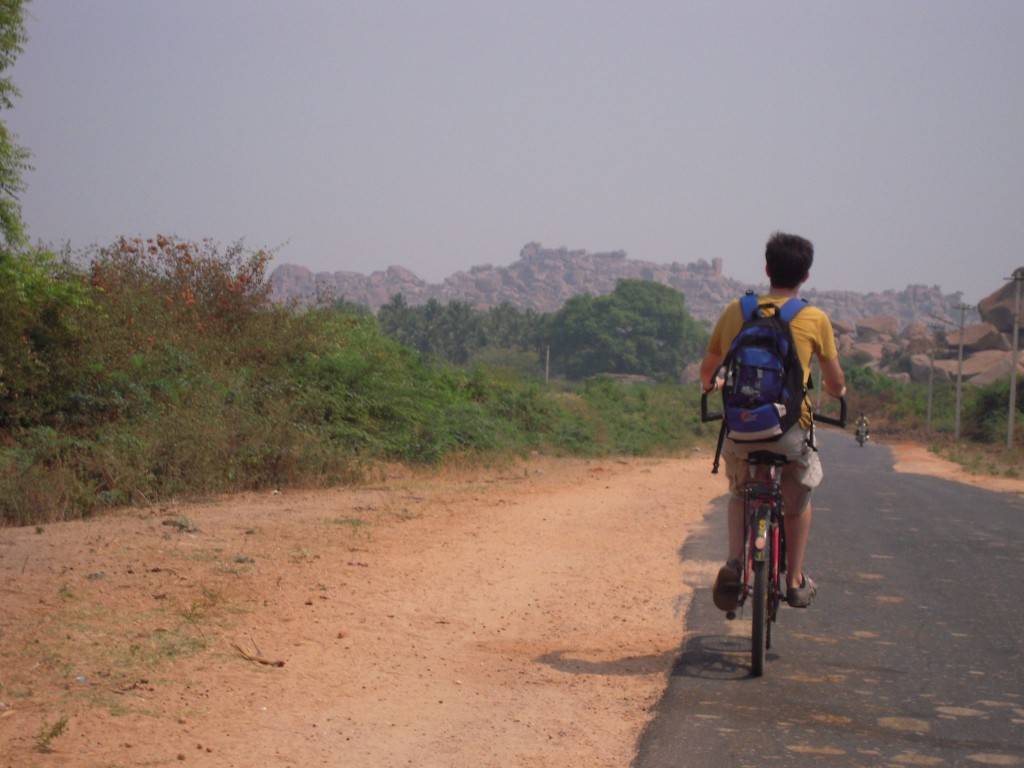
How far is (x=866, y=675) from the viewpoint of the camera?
5344 millimetres

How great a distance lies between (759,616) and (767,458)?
29.7 inches

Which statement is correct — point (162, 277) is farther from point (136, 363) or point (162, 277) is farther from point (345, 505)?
point (345, 505)

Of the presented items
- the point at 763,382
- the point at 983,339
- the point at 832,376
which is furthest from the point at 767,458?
the point at 983,339

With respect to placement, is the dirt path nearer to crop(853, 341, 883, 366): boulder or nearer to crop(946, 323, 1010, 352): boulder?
crop(946, 323, 1010, 352): boulder

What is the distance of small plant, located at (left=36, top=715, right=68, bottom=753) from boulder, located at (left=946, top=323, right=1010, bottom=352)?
100 meters

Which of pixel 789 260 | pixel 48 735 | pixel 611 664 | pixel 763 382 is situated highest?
pixel 789 260

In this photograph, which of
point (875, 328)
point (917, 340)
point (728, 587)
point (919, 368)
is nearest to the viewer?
point (728, 587)

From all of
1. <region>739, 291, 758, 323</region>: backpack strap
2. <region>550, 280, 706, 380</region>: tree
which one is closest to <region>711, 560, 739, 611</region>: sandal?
<region>739, 291, 758, 323</region>: backpack strap

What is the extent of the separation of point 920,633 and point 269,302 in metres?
13.6

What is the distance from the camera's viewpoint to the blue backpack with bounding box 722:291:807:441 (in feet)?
16.5

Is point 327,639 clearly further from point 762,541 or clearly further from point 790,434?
point 790,434

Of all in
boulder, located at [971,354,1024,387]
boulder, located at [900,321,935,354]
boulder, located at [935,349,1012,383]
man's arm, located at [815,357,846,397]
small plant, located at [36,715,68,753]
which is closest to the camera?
small plant, located at [36,715,68,753]

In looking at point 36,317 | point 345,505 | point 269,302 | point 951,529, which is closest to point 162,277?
point 269,302

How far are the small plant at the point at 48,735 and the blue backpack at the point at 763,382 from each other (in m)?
3.10
